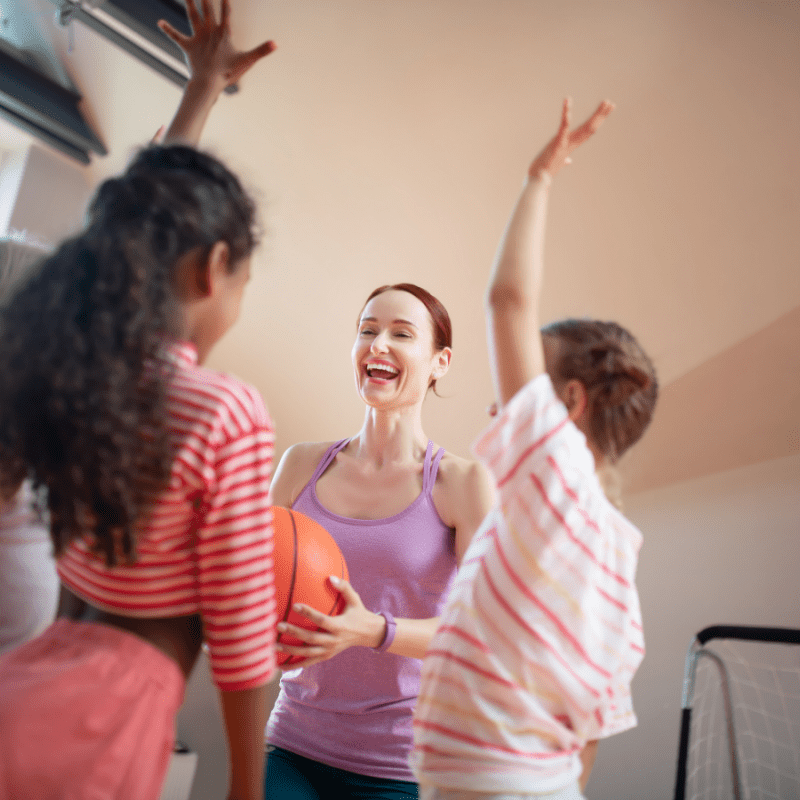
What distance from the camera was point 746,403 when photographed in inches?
103

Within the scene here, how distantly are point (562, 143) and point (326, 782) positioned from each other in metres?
1.15

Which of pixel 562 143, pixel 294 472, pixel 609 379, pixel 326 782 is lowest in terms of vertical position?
pixel 326 782

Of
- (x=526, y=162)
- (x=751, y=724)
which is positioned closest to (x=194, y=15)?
(x=526, y=162)

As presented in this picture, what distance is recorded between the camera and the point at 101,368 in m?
0.70

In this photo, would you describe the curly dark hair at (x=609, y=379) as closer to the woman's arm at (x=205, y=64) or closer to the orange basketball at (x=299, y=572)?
the orange basketball at (x=299, y=572)

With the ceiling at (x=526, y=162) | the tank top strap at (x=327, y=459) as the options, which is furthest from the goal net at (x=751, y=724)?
the tank top strap at (x=327, y=459)

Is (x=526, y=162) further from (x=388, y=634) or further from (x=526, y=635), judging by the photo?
(x=526, y=635)

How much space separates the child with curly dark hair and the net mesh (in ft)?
7.09

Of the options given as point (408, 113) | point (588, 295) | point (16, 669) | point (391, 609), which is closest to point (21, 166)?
point (408, 113)

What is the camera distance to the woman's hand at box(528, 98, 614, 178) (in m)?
1.00

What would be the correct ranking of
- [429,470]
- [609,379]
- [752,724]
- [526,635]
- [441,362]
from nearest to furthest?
[526,635]
[609,379]
[429,470]
[441,362]
[752,724]

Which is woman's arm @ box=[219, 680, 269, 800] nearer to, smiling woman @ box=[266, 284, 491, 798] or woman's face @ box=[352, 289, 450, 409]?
smiling woman @ box=[266, 284, 491, 798]

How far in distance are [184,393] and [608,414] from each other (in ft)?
2.02

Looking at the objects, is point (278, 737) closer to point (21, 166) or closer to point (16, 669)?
point (16, 669)
